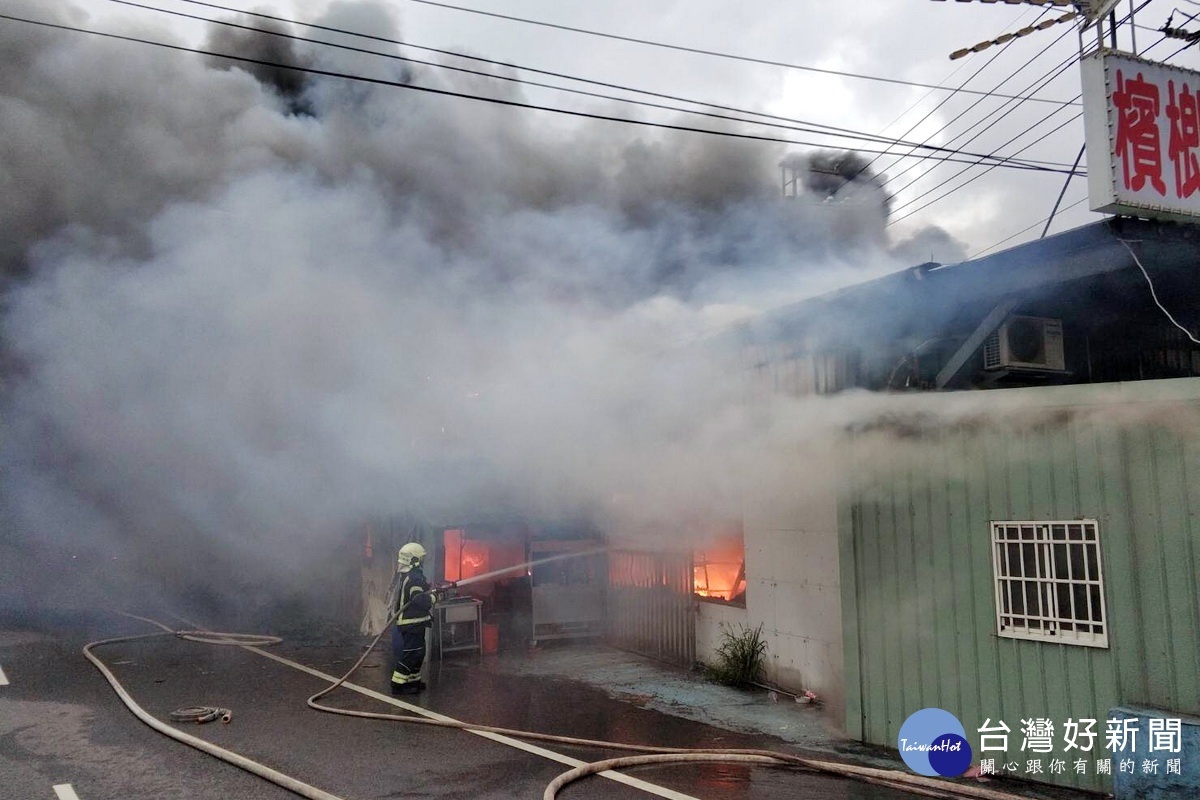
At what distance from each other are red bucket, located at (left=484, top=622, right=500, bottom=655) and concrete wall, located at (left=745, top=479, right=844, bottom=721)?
3.82 meters

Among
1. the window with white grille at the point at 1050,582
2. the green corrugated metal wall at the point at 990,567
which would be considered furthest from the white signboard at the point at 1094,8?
the window with white grille at the point at 1050,582

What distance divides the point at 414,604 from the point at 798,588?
406 cm

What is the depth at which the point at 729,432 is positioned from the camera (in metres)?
8.33

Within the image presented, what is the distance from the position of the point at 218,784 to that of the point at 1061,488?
6067mm

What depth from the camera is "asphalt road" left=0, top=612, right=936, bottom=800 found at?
16.6 feet

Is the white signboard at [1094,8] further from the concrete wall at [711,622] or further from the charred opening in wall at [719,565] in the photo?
the concrete wall at [711,622]

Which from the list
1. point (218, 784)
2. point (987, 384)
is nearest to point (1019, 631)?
point (987, 384)

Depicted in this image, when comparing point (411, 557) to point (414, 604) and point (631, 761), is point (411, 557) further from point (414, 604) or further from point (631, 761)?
point (631, 761)

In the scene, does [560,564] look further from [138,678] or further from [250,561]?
[250,561]

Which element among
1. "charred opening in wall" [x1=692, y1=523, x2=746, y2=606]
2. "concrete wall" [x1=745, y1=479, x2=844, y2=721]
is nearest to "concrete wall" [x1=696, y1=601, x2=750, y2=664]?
"charred opening in wall" [x1=692, y1=523, x2=746, y2=606]

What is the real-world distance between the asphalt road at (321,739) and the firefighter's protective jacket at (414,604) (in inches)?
29.8

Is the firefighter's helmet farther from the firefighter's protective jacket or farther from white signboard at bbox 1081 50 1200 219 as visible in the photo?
white signboard at bbox 1081 50 1200 219

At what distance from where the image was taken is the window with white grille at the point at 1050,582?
5.14m

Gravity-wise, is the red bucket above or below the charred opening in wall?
below
